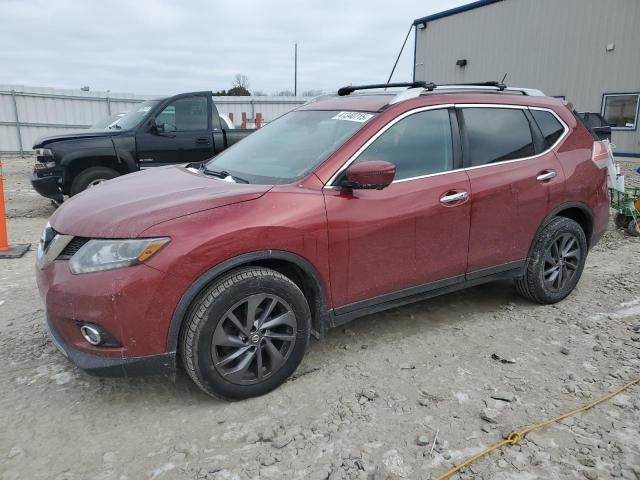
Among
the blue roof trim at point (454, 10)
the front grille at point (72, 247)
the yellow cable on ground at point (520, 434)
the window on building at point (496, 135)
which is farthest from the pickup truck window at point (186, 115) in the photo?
the blue roof trim at point (454, 10)

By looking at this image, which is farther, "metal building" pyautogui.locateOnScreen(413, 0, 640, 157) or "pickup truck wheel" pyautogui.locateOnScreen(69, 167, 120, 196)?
"metal building" pyautogui.locateOnScreen(413, 0, 640, 157)

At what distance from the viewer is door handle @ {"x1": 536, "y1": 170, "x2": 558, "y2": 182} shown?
392 cm

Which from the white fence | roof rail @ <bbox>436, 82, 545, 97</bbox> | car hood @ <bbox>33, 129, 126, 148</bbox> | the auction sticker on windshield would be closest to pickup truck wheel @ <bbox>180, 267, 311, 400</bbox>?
the auction sticker on windshield

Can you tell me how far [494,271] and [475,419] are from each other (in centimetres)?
144

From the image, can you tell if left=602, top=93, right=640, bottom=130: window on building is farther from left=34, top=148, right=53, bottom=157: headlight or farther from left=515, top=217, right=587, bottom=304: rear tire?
left=34, top=148, right=53, bottom=157: headlight

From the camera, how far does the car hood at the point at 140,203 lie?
2.64 m

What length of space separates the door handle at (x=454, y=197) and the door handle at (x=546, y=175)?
815 millimetres

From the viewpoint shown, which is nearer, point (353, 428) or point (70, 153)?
point (353, 428)

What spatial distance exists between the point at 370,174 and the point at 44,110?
19.8 metres

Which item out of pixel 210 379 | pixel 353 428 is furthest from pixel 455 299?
pixel 210 379

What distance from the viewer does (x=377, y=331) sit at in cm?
384

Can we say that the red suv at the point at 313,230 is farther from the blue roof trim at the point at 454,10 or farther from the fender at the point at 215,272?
the blue roof trim at the point at 454,10

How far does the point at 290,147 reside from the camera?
3.52 m

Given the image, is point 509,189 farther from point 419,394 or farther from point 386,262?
point 419,394
